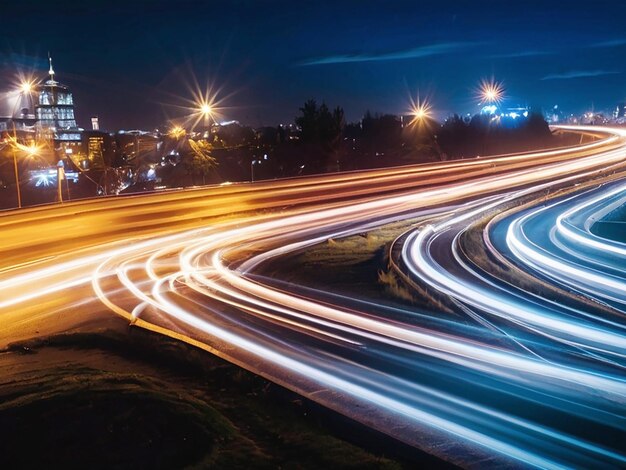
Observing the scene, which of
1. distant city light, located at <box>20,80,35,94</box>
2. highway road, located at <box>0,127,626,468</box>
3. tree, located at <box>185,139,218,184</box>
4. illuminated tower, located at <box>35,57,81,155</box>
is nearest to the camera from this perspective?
highway road, located at <box>0,127,626,468</box>

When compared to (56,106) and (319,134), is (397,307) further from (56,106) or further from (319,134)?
(56,106)

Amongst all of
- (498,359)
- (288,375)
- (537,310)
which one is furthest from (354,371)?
(537,310)

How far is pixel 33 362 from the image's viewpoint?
352 inches

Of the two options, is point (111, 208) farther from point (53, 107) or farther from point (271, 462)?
point (53, 107)

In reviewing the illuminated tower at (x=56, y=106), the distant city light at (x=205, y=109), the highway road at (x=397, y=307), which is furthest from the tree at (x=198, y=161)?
the illuminated tower at (x=56, y=106)

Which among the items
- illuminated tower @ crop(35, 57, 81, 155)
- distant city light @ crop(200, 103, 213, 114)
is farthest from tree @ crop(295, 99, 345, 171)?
illuminated tower @ crop(35, 57, 81, 155)

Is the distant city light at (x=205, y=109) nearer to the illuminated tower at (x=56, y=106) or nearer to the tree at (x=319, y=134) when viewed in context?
the tree at (x=319, y=134)

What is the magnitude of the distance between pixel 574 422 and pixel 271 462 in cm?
317

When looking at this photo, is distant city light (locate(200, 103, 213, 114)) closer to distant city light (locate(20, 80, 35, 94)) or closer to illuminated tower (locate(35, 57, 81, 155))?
distant city light (locate(20, 80, 35, 94))

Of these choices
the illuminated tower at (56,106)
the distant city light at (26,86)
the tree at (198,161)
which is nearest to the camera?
the distant city light at (26,86)

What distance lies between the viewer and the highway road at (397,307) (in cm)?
655

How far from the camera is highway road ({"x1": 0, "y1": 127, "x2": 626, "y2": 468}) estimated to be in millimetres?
6555

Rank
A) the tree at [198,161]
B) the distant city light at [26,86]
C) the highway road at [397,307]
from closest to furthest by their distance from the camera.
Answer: the highway road at [397,307]
the distant city light at [26,86]
the tree at [198,161]

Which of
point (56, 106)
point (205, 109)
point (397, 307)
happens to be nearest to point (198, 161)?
point (205, 109)
